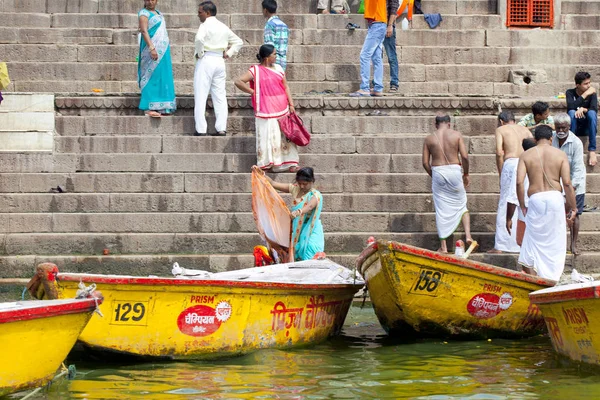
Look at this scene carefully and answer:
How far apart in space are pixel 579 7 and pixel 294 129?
6083 mm

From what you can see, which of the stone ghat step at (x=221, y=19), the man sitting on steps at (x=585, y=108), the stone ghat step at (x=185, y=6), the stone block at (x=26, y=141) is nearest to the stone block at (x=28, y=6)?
the stone ghat step at (x=185, y=6)

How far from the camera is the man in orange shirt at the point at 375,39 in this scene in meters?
14.6

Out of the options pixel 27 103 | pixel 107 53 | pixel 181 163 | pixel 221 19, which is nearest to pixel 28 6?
pixel 107 53

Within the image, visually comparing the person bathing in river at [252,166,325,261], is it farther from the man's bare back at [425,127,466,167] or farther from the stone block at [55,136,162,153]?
the stone block at [55,136,162,153]

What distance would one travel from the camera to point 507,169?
12031 millimetres

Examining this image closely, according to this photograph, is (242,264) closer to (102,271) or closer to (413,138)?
(102,271)

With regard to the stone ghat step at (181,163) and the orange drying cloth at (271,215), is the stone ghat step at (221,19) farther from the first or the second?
the orange drying cloth at (271,215)

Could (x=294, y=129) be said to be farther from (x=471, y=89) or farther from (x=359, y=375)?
(x=359, y=375)

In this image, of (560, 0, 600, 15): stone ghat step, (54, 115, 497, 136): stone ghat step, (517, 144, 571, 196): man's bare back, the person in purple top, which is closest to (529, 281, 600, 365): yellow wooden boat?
(517, 144, 571, 196): man's bare back

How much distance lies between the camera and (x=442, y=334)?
9.80m

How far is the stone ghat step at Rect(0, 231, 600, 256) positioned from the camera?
12133 mm

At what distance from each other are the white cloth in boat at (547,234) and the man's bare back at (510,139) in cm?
180

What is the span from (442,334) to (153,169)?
4.69 m

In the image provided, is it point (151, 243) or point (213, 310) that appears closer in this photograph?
point (213, 310)
